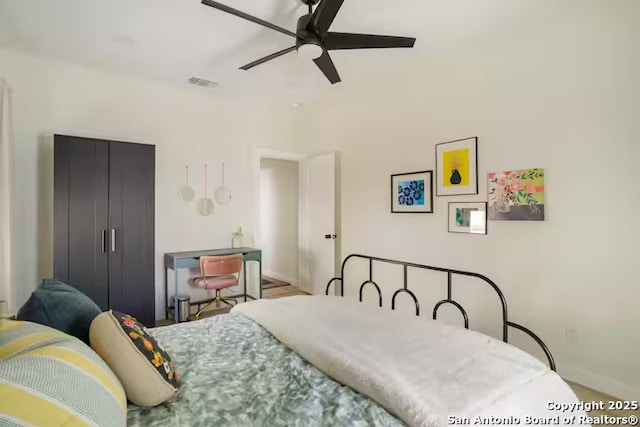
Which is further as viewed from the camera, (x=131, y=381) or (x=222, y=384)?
(x=222, y=384)

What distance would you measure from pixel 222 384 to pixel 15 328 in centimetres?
67

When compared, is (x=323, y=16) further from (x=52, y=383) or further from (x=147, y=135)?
(x=147, y=135)

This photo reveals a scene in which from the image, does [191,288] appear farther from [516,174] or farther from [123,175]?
[516,174]

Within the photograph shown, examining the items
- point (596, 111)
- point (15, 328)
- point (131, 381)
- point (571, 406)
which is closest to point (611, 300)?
point (596, 111)

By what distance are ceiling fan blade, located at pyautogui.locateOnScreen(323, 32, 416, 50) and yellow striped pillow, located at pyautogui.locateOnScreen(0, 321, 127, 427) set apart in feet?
6.95

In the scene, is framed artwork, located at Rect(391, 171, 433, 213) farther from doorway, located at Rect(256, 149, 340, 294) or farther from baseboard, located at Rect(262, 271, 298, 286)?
baseboard, located at Rect(262, 271, 298, 286)

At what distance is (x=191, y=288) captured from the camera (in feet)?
13.1


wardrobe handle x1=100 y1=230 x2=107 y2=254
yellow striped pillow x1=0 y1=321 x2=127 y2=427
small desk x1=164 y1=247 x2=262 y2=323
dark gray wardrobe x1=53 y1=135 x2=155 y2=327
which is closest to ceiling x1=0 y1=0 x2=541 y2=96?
dark gray wardrobe x1=53 y1=135 x2=155 y2=327

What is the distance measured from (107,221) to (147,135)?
3.69ft

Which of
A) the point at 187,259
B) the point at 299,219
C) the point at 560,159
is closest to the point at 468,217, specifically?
the point at 560,159

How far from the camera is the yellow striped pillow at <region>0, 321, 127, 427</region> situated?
2.14 ft

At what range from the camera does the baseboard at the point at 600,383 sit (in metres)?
2.19

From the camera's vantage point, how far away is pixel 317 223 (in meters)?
4.74

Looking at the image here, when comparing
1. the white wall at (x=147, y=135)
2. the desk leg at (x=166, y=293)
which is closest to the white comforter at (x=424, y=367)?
the desk leg at (x=166, y=293)
